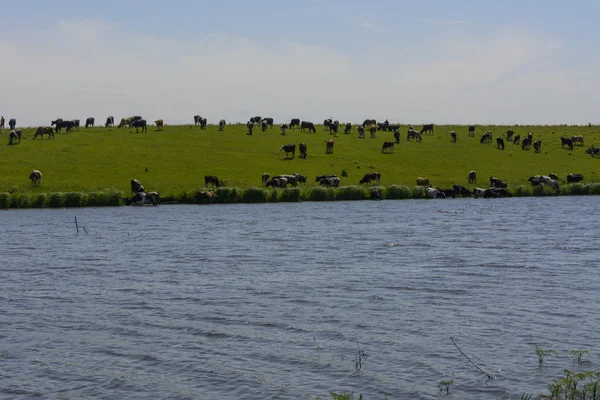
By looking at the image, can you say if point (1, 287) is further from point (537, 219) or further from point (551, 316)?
point (537, 219)

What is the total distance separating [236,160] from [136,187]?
14.9 m

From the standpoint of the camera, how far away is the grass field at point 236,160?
61.7 metres

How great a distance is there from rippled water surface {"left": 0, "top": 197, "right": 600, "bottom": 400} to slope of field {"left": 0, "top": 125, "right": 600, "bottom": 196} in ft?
82.3

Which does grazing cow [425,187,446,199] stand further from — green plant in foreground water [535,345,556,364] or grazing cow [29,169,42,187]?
green plant in foreground water [535,345,556,364]

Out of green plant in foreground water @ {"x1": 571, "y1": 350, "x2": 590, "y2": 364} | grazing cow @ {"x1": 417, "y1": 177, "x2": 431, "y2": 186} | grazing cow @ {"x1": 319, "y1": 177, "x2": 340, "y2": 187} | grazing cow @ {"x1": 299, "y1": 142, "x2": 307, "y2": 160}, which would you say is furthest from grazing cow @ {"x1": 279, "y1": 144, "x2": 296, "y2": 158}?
green plant in foreground water @ {"x1": 571, "y1": 350, "x2": 590, "y2": 364}

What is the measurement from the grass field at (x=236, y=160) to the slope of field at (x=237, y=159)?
0.28 feet

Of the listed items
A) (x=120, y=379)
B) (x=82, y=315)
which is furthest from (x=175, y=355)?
(x=82, y=315)

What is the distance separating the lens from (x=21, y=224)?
42281mm

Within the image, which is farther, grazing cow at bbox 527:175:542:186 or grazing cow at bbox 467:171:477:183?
grazing cow at bbox 467:171:477:183

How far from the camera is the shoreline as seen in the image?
53250 millimetres

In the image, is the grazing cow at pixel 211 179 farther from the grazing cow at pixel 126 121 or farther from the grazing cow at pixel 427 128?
the grazing cow at pixel 427 128

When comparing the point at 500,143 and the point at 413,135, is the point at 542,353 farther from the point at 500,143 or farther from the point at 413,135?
the point at 413,135

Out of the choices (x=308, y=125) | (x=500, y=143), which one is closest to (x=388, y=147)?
(x=308, y=125)

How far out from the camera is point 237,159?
7056cm
